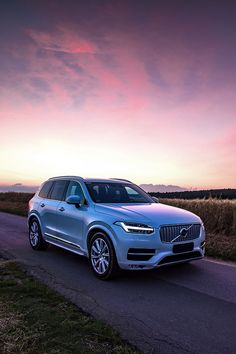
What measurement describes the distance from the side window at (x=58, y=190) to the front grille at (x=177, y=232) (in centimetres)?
314

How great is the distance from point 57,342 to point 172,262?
295cm

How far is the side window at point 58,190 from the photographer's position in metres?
8.62

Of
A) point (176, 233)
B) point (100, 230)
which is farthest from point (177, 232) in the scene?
point (100, 230)

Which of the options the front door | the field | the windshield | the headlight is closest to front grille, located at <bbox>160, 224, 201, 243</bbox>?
the headlight

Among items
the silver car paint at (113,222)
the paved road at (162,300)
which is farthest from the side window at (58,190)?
the paved road at (162,300)

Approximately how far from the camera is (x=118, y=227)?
6.32 metres

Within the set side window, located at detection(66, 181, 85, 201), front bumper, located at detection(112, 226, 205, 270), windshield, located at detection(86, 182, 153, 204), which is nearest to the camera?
front bumper, located at detection(112, 226, 205, 270)

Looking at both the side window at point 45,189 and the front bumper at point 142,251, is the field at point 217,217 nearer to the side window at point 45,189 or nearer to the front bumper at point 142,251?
the front bumper at point 142,251

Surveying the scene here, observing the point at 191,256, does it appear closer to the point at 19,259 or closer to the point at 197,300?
the point at 197,300

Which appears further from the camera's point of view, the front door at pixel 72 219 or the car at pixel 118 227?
the front door at pixel 72 219

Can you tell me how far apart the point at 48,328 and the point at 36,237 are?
5410 millimetres

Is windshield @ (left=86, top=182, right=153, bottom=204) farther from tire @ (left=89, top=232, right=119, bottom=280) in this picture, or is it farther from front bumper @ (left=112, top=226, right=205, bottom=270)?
front bumper @ (left=112, top=226, right=205, bottom=270)

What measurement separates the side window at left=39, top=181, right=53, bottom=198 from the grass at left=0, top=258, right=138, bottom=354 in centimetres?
397

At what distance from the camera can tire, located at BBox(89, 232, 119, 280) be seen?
20.9 ft
